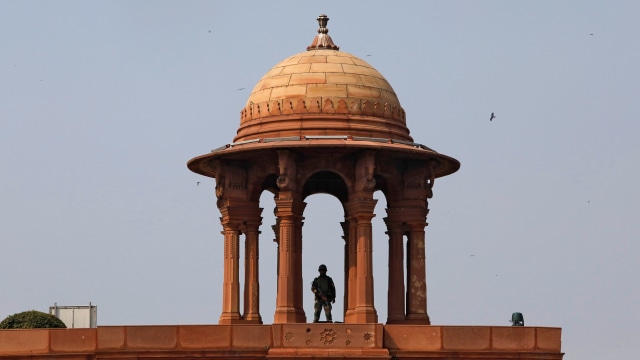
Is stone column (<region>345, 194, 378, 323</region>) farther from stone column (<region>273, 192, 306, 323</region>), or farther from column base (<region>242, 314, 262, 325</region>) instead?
column base (<region>242, 314, 262, 325</region>)

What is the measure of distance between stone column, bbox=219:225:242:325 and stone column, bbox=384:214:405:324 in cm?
405

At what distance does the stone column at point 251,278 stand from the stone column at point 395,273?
3556 millimetres

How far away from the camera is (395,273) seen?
2045 inches

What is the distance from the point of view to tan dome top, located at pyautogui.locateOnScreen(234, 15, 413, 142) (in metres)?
A: 50.9

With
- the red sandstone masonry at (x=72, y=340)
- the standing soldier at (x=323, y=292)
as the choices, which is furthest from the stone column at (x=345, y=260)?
the red sandstone masonry at (x=72, y=340)

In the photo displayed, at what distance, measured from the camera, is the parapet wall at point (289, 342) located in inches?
1876

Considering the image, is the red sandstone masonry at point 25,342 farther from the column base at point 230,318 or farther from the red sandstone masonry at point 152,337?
the column base at point 230,318

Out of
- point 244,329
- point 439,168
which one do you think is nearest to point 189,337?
point 244,329

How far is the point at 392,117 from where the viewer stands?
170 feet

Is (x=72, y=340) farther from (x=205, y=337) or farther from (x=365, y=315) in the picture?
(x=365, y=315)

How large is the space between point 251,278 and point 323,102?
5304 millimetres

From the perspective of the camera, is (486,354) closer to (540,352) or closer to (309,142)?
(540,352)

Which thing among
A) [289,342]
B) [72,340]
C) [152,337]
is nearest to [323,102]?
[289,342]

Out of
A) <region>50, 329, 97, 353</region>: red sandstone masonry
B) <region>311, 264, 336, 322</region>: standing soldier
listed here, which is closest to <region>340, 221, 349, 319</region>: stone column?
<region>311, 264, 336, 322</region>: standing soldier
